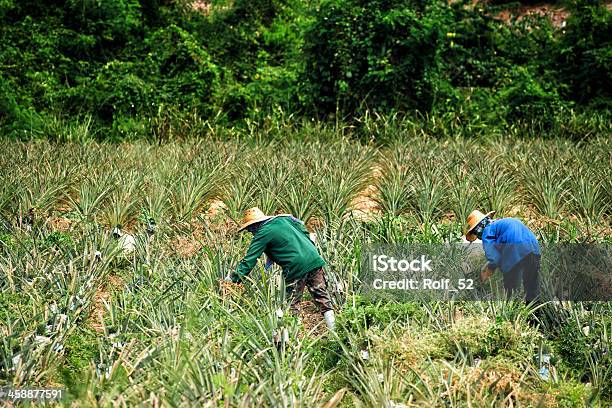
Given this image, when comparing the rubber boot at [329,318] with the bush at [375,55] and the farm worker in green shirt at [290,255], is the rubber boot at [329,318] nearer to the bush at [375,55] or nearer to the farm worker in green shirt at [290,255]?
the farm worker in green shirt at [290,255]

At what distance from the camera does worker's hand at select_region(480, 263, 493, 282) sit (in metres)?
5.54

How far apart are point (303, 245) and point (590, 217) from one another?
3.57m

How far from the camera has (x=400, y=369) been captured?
15.0 ft

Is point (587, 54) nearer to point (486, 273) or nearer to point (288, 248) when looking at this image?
point (486, 273)

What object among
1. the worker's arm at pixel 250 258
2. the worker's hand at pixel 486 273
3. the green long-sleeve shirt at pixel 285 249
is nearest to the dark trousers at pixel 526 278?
the worker's hand at pixel 486 273

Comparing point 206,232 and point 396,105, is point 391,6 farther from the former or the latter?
point 206,232

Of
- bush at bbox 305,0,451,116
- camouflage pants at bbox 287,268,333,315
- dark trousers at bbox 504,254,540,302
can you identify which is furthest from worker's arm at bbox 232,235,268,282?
bush at bbox 305,0,451,116

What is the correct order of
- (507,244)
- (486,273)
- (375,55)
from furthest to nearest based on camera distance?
(375,55) → (486,273) → (507,244)

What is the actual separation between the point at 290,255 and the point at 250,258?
28 cm

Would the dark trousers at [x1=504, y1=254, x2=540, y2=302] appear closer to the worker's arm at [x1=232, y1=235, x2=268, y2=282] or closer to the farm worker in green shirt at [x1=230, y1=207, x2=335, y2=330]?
the farm worker in green shirt at [x1=230, y1=207, x2=335, y2=330]

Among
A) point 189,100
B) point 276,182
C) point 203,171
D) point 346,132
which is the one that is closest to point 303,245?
point 276,182

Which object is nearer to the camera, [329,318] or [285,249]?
[329,318]

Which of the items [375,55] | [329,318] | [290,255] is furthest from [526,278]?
[375,55]

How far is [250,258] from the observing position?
5516 mm
